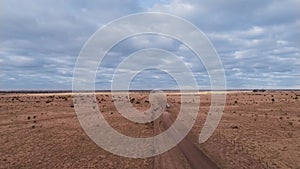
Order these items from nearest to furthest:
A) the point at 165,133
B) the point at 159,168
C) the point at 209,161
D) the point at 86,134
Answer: the point at 159,168
the point at 209,161
the point at 165,133
the point at 86,134

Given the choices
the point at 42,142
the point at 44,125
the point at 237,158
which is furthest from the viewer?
the point at 44,125

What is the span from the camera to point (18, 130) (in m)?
30.2

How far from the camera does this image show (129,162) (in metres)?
18.5

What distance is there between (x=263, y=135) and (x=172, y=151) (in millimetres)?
12086

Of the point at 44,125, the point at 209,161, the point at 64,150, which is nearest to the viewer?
the point at 209,161

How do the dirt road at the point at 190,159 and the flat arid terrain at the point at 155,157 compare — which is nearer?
the dirt road at the point at 190,159

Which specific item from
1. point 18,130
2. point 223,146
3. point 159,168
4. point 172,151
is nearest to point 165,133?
point 223,146

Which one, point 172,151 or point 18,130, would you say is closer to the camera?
point 172,151

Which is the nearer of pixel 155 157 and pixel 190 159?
pixel 190 159

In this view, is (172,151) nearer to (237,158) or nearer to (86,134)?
(237,158)

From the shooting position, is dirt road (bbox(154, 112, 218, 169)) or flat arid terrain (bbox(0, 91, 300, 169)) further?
flat arid terrain (bbox(0, 91, 300, 169))

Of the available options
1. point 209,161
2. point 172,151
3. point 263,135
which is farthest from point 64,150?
point 263,135

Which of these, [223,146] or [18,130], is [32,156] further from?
[223,146]

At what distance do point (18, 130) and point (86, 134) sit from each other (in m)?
7.12
